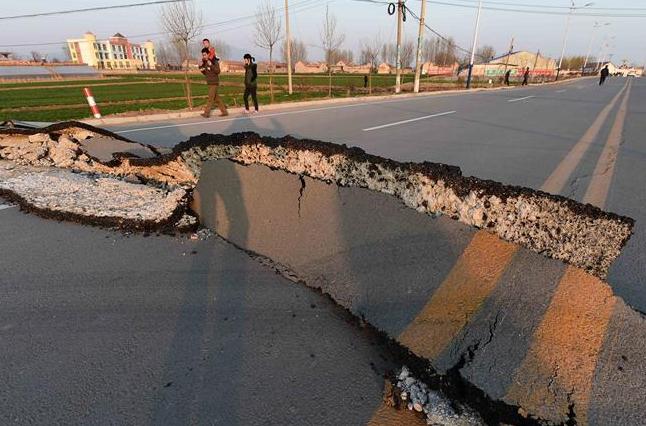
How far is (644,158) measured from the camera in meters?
6.74

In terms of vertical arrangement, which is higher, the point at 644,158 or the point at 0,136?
the point at 0,136

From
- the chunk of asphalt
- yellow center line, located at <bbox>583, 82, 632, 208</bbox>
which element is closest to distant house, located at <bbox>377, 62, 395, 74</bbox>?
yellow center line, located at <bbox>583, 82, 632, 208</bbox>

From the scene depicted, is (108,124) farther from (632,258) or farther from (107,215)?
(632,258)

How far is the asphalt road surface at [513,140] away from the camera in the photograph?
456 cm

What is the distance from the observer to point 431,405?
177 cm

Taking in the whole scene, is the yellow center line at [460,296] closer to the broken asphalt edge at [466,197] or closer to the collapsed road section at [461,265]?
the collapsed road section at [461,265]

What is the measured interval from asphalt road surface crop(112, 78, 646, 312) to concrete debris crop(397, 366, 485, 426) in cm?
156

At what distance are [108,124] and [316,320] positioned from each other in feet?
38.1

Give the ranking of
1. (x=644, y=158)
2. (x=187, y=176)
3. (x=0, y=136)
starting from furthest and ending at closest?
(x=644, y=158) < (x=0, y=136) < (x=187, y=176)

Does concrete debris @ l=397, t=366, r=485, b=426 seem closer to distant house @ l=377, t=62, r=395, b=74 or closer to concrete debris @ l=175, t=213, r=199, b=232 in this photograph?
concrete debris @ l=175, t=213, r=199, b=232

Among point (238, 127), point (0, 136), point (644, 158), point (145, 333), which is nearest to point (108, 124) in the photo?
point (238, 127)

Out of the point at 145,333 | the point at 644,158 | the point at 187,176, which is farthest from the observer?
the point at 644,158

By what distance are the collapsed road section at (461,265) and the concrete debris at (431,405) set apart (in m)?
0.08

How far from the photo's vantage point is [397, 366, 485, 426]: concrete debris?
170cm
